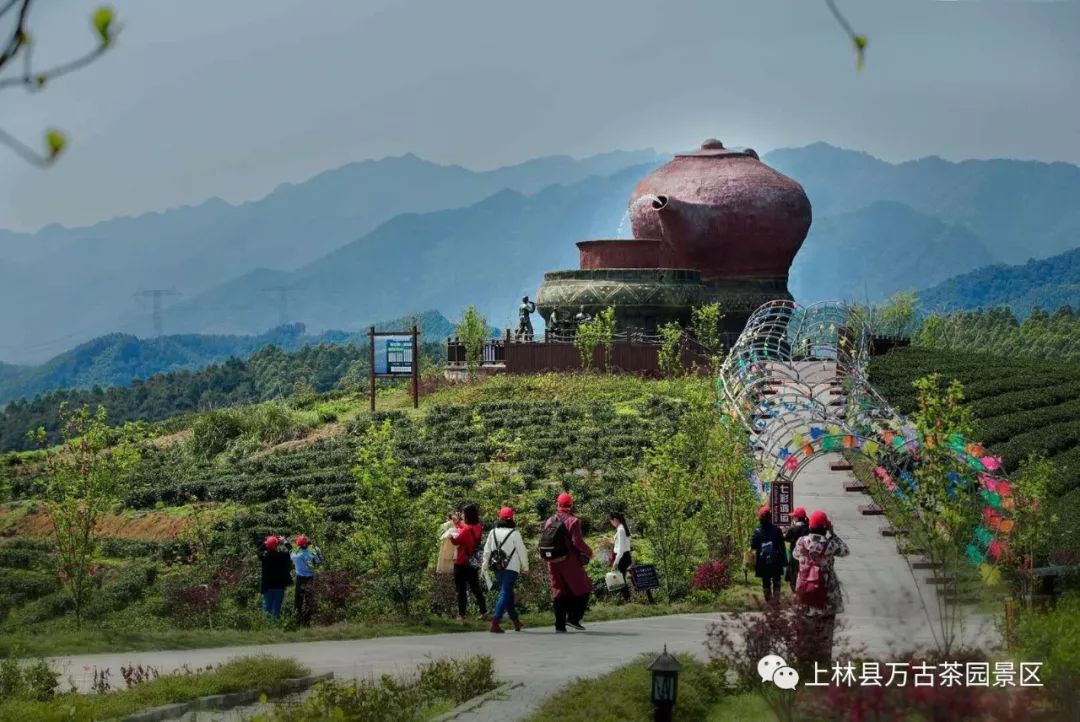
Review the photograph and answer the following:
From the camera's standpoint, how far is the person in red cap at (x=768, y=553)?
16438 millimetres

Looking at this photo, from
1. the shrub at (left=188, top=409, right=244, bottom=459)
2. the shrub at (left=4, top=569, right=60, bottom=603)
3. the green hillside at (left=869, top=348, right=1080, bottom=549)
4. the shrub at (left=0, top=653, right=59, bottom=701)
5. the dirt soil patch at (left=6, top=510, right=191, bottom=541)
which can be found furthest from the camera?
the shrub at (left=188, top=409, right=244, bottom=459)

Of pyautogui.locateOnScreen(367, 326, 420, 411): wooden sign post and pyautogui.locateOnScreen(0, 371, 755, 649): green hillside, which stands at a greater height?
pyautogui.locateOnScreen(367, 326, 420, 411): wooden sign post

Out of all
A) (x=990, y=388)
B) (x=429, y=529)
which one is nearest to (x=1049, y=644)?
(x=429, y=529)

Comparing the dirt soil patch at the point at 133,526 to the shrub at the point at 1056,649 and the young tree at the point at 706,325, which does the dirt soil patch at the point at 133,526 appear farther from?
the shrub at the point at 1056,649

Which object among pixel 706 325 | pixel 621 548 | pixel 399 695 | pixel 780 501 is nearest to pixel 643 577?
pixel 621 548

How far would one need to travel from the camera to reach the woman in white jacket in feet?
50.5

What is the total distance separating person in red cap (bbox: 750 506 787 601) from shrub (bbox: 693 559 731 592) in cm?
284

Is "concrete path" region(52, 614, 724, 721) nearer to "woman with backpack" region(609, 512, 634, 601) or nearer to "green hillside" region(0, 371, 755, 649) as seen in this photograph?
"green hillside" region(0, 371, 755, 649)

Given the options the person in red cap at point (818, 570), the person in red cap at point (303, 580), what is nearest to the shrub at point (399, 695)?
the person in red cap at point (818, 570)

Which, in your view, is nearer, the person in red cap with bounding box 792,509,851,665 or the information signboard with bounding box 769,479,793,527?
the person in red cap with bounding box 792,509,851,665

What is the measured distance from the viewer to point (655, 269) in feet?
136

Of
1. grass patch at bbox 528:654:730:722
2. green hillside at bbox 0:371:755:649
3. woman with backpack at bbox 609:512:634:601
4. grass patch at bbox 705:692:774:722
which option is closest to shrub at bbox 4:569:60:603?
green hillside at bbox 0:371:755:649

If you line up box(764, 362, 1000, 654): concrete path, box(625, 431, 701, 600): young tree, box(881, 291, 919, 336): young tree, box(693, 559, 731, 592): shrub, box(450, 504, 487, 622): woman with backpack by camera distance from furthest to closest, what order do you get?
box(881, 291, 919, 336): young tree → box(625, 431, 701, 600): young tree → box(693, 559, 731, 592): shrub → box(450, 504, 487, 622): woman with backpack → box(764, 362, 1000, 654): concrete path

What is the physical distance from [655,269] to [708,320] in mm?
2092
